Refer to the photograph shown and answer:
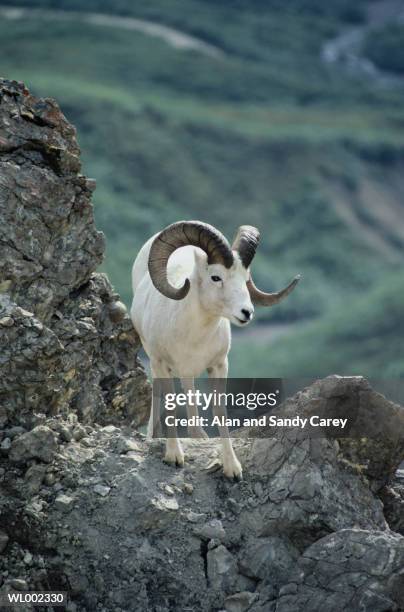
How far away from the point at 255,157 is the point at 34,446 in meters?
113

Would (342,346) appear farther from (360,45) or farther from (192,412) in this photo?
(360,45)

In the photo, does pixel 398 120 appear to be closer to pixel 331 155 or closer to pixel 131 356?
pixel 331 155

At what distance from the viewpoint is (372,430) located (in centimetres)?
1648

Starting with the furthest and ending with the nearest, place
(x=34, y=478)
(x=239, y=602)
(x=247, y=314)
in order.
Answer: (x=247, y=314), (x=34, y=478), (x=239, y=602)

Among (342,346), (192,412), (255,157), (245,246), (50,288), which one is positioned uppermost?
(255,157)

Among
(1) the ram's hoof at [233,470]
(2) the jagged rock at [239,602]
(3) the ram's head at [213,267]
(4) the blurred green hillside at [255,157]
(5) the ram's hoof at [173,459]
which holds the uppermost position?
(4) the blurred green hillside at [255,157]

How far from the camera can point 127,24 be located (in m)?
170

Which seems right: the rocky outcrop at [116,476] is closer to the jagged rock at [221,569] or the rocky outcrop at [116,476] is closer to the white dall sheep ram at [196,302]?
the jagged rock at [221,569]

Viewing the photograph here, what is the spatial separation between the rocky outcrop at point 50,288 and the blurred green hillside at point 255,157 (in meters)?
61.7

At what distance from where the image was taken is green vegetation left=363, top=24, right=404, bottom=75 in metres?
171

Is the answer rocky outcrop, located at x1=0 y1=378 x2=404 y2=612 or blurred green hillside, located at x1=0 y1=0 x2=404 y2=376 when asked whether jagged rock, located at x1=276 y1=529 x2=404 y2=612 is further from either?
blurred green hillside, located at x1=0 y1=0 x2=404 y2=376

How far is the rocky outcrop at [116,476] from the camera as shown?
1441 cm

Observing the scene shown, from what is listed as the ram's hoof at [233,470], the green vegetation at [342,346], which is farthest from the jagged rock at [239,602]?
the green vegetation at [342,346]

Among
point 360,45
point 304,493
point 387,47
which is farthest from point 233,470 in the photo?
point 360,45
